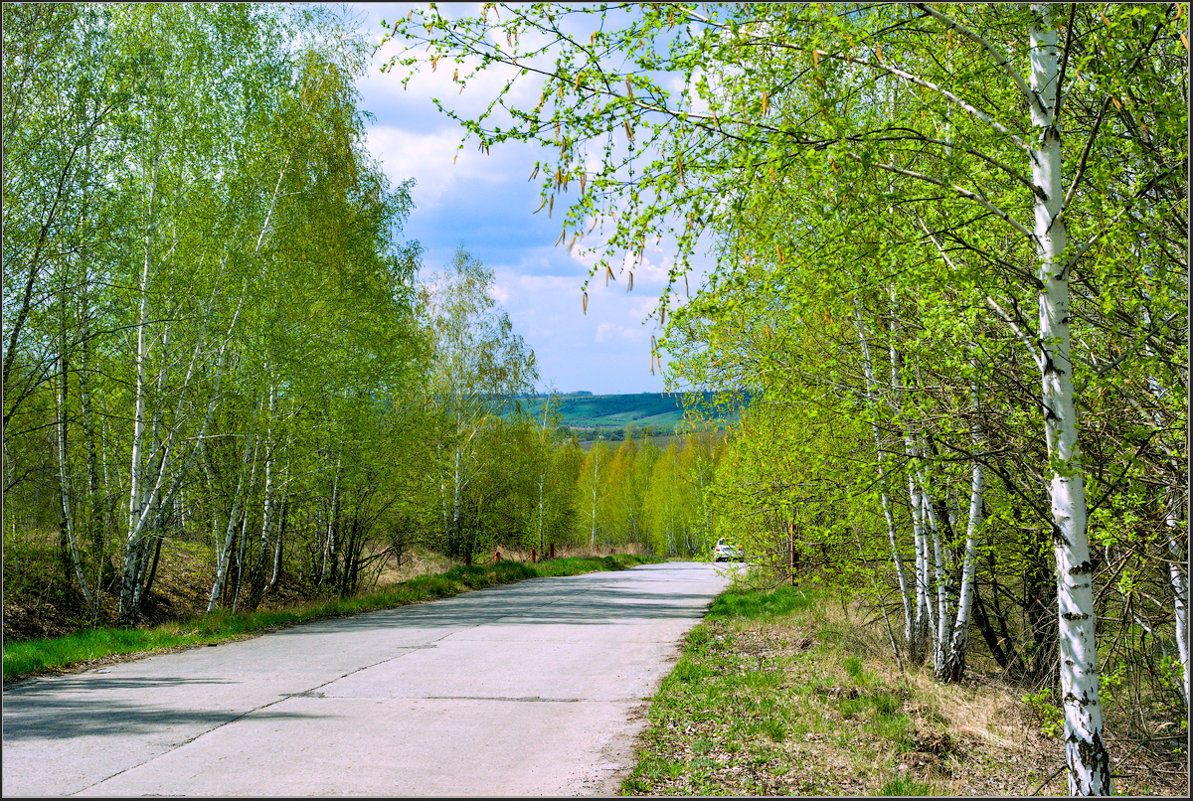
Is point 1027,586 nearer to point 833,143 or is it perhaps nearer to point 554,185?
point 833,143

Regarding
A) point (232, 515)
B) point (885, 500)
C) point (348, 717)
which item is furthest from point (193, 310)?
point (885, 500)

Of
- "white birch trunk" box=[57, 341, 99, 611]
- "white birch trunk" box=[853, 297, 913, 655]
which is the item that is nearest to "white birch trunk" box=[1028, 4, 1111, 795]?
"white birch trunk" box=[853, 297, 913, 655]

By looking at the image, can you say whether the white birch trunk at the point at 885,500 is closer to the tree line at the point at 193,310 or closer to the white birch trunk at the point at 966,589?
the white birch trunk at the point at 966,589

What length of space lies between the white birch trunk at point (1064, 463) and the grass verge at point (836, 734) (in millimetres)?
988

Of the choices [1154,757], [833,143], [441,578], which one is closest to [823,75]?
[833,143]

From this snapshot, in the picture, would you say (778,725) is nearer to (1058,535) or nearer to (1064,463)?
(1058,535)

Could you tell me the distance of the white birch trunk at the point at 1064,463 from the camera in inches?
183

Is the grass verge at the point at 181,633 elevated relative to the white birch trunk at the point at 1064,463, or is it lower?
lower

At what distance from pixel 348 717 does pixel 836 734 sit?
426 centimetres

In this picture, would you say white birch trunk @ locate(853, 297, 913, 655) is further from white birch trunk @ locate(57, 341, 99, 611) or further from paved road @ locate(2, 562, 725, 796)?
white birch trunk @ locate(57, 341, 99, 611)

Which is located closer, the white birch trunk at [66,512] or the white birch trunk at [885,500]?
the white birch trunk at [885,500]

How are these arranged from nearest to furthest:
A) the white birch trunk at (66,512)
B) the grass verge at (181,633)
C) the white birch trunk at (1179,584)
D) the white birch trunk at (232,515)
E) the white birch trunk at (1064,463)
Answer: the white birch trunk at (1064,463)
the white birch trunk at (1179,584)
the grass verge at (181,633)
the white birch trunk at (66,512)
the white birch trunk at (232,515)

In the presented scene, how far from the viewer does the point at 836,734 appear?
22.0 ft

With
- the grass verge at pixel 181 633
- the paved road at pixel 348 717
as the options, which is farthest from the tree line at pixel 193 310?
the paved road at pixel 348 717
